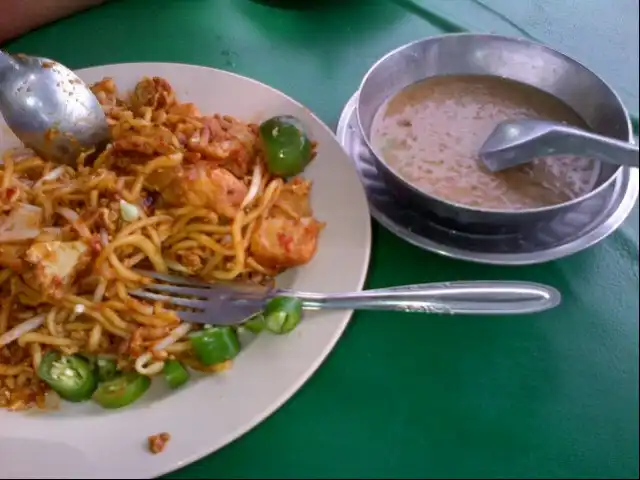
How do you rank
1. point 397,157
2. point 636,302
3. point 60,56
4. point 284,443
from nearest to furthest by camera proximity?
point 284,443 → point 636,302 → point 397,157 → point 60,56

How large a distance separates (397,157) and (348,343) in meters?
0.45

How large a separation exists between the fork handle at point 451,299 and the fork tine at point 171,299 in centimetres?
22

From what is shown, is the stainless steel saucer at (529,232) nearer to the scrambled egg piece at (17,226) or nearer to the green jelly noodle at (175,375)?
the green jelly noodle at (175,375)

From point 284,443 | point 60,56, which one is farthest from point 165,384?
point 60,56

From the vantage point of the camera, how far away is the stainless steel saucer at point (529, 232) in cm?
149

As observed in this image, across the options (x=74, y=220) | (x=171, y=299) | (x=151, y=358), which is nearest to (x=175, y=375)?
(x=151, y=358)

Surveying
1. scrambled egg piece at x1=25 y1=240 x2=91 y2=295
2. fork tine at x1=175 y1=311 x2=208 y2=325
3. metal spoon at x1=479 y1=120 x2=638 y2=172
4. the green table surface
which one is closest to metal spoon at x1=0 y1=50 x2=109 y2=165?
scrambled egg piece at x1=25 y1=240 x2=91 y2=295

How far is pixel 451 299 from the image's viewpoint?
142 cm

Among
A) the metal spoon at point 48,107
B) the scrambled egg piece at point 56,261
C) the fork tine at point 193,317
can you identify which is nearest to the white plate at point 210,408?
the fork tine at point 193,317

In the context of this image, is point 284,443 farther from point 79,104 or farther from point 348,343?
point 79,104

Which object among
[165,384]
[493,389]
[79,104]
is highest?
[79,104]

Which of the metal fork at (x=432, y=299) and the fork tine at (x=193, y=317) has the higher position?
the metal fork at (x=432, y=299)

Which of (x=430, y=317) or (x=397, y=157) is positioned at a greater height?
(x=397, y=157)

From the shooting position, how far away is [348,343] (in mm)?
1451
